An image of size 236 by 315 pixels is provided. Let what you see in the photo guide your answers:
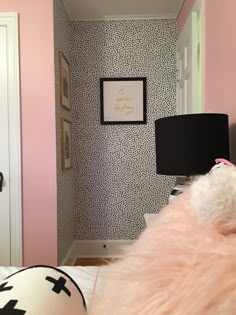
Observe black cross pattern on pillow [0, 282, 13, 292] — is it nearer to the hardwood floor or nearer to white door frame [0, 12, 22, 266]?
white door frame [0, 12, 22, 266]

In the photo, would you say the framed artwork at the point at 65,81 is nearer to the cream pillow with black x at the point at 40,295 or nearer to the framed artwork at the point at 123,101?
the framed artwork at the point at 123,101

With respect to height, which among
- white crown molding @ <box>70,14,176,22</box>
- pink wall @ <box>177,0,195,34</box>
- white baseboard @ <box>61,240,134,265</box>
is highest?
white crown molding @ <box>70,14,176,22</box>

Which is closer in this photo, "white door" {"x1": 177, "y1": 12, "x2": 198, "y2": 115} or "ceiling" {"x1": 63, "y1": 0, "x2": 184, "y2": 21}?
"white door" {"x1": 177, "y1": 12, "x2": 198, "y2": 115}

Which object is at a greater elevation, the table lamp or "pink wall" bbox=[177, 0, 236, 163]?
"pink wall" bbox=[177, 0, 236, 163]

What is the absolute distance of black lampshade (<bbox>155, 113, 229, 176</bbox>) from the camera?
1.39 metres

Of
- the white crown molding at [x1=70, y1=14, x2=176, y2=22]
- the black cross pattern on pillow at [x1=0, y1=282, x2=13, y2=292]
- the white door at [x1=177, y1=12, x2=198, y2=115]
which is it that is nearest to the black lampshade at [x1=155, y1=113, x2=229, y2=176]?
the black cross pattern on pillow at [x1=0, y1=282, x2=13, y2=292]

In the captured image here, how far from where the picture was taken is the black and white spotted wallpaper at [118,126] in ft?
11.7

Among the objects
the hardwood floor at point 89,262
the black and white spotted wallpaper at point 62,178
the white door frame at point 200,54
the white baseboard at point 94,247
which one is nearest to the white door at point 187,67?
the white door frame at point 200,54

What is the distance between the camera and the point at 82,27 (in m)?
3.57

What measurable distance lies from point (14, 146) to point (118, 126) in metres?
1.30

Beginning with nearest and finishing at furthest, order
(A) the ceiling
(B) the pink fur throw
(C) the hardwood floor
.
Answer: (B) the pink fur throw
(A) the ceiling
(C) the hardwood floor

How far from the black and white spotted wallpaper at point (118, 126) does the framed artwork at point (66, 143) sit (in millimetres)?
238

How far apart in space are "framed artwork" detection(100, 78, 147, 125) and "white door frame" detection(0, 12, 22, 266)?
1.16 metres

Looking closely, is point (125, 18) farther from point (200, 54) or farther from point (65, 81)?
point (200, 54)
